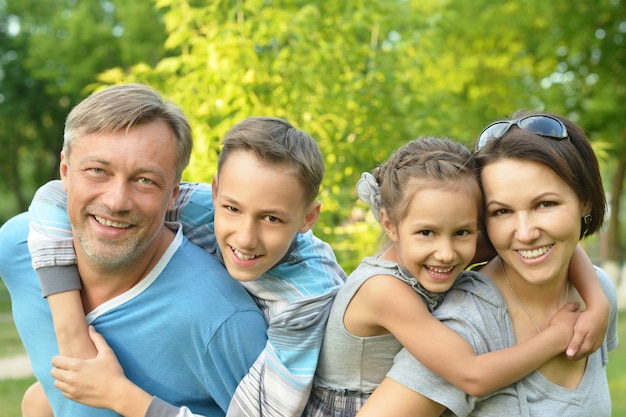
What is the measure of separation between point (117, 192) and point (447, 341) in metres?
1.24

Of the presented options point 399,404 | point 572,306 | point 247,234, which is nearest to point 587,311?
point 572,306

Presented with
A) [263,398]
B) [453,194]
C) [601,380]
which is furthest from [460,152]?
[263,398]

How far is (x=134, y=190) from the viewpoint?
2.62m

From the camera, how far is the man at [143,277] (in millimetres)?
2596

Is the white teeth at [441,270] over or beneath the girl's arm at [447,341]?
over

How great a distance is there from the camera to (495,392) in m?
2.24

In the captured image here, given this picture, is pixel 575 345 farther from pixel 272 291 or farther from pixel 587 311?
pixel 272 291

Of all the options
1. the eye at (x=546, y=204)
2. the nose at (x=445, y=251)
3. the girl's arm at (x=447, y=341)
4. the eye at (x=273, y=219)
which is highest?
the eye at (x=546, y=204)

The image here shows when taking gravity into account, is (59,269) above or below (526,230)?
below

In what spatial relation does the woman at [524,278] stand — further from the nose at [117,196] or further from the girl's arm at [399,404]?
the nose at [117,196]

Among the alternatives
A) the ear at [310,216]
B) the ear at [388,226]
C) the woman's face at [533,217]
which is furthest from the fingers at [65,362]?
the woman's face at [533,217]

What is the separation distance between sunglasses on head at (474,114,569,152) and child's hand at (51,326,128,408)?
1464mm

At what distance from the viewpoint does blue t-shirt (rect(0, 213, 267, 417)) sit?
8.54 feet

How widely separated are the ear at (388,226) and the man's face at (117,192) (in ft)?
2.68
